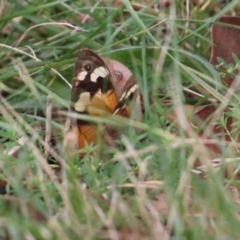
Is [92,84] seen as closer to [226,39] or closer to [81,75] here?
[81,75]

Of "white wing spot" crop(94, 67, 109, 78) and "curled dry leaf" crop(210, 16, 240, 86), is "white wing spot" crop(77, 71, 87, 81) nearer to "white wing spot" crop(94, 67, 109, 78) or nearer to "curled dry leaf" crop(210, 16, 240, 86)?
"white wing spot" crop(94, 67, 109, 78)

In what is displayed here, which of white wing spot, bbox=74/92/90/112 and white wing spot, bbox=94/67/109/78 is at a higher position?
white wing spot, bbox=94/67/109/78

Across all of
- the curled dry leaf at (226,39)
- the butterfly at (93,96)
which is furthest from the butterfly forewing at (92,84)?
the curled dry leaf at (226,39)

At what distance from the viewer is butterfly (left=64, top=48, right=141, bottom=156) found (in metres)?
1.48

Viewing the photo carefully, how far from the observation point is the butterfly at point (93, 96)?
4.85 ft

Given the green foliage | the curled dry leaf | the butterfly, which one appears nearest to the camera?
the green foliage

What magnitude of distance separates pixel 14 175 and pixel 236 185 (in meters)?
0.38

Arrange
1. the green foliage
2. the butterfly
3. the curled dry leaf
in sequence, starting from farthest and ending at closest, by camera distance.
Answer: the curled dry leaf, the butterfly, the green foliage

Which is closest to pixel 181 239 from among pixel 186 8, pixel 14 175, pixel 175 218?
pixel 175 218

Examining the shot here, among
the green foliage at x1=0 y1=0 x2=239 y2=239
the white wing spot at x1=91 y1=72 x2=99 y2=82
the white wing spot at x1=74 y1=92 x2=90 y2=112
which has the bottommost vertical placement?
the green foliage at x1=0 y1=0 x2=239 y2=239

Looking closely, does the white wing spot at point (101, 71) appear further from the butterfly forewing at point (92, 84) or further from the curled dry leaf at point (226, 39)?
the curled dry leaf at point (226, 39)

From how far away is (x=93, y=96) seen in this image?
153 cm

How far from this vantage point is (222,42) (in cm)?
185

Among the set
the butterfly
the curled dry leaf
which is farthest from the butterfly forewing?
the curled dry leaf
